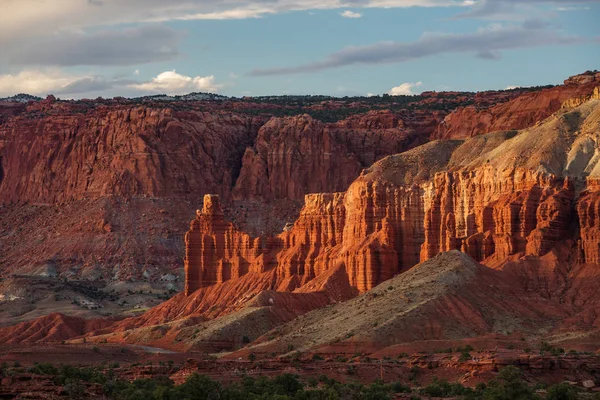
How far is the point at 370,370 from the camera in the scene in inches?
4018

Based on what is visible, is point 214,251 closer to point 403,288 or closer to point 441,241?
point 441,241

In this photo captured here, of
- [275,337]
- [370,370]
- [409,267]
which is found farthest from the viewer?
[409,267]

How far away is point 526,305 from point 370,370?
2440 centimetres

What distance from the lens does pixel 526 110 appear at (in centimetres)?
17262

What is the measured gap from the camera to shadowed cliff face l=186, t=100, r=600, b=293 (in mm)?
132750

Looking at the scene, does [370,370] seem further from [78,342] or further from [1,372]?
[78,342]

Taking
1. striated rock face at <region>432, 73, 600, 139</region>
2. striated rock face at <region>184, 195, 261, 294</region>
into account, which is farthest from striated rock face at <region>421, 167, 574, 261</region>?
striated rock face at <region>184, 195, 261, 294</region>

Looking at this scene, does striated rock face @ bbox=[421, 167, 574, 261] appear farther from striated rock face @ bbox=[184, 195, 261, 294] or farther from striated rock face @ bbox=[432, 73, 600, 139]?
striated rock face @ bbox=[184, 195, 261, 294]

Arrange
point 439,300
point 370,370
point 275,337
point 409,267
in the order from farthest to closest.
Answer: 1. point 409,267
2. point 275,337
3. point 439,300
4. point 370,370

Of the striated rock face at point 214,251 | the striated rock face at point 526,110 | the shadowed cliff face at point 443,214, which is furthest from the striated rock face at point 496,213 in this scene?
the striated rock face at point 214,251

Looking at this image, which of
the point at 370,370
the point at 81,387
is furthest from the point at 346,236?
the point at 81,387

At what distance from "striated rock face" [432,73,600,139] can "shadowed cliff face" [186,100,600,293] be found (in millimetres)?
10329

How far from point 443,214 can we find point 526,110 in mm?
31496

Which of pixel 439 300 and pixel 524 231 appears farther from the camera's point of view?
pixel 524 231
